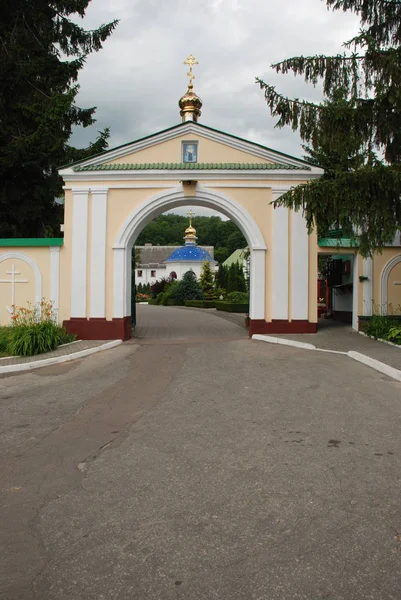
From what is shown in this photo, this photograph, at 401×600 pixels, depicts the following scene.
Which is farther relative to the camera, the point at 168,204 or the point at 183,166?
the point at 168,204

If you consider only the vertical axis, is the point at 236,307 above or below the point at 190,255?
below

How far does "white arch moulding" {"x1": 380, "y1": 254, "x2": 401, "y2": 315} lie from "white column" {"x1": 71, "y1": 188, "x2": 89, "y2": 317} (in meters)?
8.18

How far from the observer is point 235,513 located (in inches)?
136

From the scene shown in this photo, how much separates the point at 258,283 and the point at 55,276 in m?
5.45

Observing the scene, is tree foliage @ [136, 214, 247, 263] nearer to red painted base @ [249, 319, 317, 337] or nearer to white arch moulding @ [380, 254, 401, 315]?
→ white arch moulding @ [380, 254, 401, 315]

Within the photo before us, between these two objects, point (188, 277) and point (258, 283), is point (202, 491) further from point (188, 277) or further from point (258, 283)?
point (188, 277)

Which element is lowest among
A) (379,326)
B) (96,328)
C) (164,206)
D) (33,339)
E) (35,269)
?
(33,339)

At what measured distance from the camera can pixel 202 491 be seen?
3.85 meters

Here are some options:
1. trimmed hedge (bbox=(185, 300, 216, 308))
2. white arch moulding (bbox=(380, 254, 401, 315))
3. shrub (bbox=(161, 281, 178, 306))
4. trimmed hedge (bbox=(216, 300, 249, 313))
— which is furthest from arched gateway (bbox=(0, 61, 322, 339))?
shrub (bbox=(161, 281, 178, 306))

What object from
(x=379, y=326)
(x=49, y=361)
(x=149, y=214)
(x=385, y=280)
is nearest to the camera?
(x=49, y=361)

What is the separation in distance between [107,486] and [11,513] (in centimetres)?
74

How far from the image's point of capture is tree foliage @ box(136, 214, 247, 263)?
90.6 m

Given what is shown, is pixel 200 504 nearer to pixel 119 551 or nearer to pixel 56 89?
pixel 119 551

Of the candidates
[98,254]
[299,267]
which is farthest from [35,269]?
[299,267]
